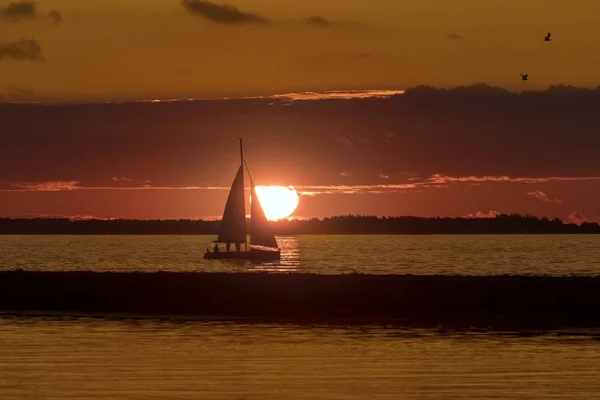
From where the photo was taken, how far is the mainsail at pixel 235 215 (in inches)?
5089

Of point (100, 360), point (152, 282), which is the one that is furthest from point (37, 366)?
point (152, 282)

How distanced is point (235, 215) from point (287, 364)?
3667 inches

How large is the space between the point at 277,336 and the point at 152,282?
76.8 ft

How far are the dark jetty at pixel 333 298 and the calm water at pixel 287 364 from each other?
363 inches

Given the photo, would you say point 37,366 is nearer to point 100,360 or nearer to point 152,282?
point 100,360

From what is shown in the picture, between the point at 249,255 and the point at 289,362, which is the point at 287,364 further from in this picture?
the point at 249,255

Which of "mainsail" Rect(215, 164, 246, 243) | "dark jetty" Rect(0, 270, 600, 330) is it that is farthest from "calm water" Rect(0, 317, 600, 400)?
"mainsail" Rect(215, 164, 246, 243)

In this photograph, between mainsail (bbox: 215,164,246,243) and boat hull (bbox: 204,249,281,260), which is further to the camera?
boat hull (bbox: 204,249,281,260)

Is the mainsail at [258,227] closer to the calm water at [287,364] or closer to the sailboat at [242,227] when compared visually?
the sailboat at [242,227]

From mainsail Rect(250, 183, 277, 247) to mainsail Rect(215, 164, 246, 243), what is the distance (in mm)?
1939

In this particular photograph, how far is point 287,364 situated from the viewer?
39.6 meters

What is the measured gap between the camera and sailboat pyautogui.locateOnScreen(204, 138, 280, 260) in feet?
428

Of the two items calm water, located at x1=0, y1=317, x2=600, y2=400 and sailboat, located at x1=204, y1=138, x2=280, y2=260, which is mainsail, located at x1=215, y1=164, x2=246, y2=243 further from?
calm water, located at x1=0, y1=317, x2=600, y2=400

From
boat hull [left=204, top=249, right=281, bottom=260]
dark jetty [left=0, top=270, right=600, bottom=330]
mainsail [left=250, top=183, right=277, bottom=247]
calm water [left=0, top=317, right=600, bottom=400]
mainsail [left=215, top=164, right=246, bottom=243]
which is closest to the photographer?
calm water [left=0, top=317, right=600, bottom=400]
